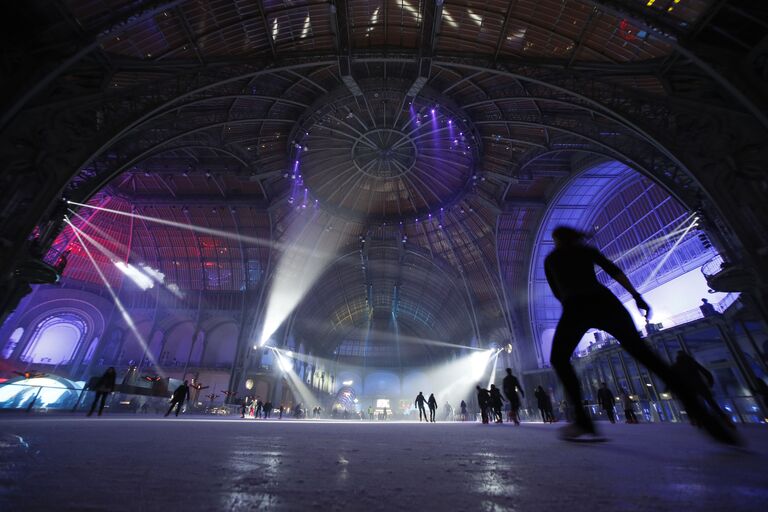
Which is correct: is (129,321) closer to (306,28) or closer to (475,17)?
(306,28)

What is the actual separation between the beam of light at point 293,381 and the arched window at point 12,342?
76.5ft

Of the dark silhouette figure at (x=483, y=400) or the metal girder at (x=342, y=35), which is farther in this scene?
the dark silhouette figure at (x=483, y=400)

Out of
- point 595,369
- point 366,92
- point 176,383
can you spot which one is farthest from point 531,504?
point 176,383

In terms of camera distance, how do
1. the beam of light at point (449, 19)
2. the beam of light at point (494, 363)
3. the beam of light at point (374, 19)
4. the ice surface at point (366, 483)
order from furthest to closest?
the beam of light at point (494, 363) < the beam of light at point (374, 19) < the beam of light at point (449, 19) < the ice surface at point (366, 483)

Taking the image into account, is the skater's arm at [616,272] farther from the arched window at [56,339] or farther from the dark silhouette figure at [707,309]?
the arched window at [56,339]

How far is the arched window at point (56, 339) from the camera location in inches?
1277

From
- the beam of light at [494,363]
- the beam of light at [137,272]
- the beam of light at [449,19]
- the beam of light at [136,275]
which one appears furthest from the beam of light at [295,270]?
the beam of light at [494,363]

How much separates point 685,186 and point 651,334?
10.7 m

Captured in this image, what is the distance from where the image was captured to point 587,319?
2916 mm

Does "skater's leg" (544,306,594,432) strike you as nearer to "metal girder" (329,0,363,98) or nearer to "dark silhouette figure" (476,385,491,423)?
"dark silhouette figure" (476,385,491,423)

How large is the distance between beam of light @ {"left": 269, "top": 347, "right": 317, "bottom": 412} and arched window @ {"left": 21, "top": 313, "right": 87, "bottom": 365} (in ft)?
65.2

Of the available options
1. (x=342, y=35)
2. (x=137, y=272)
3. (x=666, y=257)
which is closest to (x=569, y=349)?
(x=342, y=35)

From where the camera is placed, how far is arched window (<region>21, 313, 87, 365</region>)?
32438mm

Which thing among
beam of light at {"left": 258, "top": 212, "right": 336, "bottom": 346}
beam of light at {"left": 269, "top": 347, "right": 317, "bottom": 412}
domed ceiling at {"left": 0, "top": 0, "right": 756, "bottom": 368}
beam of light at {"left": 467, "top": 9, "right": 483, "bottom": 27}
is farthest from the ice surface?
beam of light at {"left": 269, "top": 347, "right": 317, "bottom": 412}
